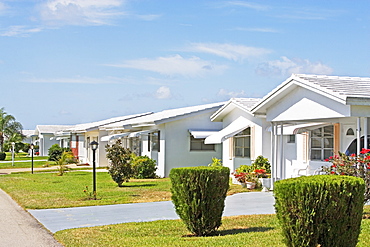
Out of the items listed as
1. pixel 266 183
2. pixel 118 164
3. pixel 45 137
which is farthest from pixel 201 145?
pixel 45 137

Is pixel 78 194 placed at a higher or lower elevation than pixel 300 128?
lower

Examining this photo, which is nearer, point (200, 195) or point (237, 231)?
point (200, 195)

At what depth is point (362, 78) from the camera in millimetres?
14891

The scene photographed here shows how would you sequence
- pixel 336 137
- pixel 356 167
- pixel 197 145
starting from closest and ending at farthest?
pixel 356 167
pixel 336 137
pixel 197 145

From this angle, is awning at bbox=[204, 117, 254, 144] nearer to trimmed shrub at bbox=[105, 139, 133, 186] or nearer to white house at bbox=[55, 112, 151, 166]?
trimmed shrub at bbox=[105, 139, 133, 186]

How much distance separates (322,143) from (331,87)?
436 cm

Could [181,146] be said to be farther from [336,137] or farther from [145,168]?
[336,137]

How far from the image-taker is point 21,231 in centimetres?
1058

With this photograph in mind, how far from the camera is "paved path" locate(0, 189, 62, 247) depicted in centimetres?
931

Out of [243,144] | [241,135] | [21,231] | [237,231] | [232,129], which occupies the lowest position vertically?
[21,231]

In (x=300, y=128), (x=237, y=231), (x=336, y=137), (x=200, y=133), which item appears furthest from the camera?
(x=200, y=133)

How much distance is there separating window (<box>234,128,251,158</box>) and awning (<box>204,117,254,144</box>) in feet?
0.92

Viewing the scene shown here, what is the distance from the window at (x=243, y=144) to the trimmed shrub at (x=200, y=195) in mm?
11966

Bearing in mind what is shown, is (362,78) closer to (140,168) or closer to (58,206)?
(58,206)
